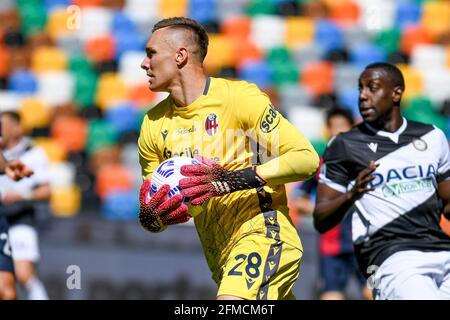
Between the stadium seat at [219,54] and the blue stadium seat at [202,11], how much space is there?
29cm

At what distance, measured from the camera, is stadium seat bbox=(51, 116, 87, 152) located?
12.9m

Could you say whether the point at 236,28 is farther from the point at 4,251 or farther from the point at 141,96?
the point at 4,251

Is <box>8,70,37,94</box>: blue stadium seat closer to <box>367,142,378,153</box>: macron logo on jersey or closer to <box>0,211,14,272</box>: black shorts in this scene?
<box>0,211,14,272</box>: black shorts

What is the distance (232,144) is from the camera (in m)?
5.55

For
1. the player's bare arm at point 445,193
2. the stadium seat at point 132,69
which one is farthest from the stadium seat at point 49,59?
the player's bare arm at point 445,193

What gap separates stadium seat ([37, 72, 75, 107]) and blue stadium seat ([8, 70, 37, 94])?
10 cm

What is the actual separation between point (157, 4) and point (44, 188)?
488cm

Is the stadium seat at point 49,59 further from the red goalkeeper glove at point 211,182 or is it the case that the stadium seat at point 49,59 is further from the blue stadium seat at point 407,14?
the red goalkeeper glove at point 211,182

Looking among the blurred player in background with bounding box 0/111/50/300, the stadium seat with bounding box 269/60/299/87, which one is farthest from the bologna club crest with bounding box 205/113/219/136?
the stadium seat with bounding box 269/60/299/87

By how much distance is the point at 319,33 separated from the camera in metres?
14.1

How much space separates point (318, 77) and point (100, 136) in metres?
3.30

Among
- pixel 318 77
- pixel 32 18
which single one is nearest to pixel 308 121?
pixel 318 77

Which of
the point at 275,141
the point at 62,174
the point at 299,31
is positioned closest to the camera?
the point at 275,141
